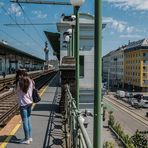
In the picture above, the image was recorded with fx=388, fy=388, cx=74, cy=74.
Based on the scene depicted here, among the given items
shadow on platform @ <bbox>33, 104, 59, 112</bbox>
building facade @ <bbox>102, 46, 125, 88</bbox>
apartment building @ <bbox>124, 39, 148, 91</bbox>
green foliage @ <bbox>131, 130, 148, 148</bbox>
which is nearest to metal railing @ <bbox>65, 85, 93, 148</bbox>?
shadow on platform @ <bbox>33, 104, 59, 112</bbox>

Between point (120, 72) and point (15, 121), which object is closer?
point (15, 121)

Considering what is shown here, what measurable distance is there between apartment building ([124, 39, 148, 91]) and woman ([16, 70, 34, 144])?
332 ft

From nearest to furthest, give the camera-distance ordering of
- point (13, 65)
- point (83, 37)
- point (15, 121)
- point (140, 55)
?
point (15, 121) → point (83, 37) → point (13, 65) → point (140, 55)

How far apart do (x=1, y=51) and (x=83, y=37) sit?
1015 cm

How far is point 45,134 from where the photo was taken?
8.92 meters

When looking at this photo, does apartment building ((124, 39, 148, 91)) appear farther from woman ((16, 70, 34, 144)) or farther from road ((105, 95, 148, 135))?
woman ((16, 70, 34, 144))

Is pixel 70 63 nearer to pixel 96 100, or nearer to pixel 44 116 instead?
pixel 44 116

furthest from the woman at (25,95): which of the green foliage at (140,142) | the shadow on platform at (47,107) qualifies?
the green foliage at (140,142)

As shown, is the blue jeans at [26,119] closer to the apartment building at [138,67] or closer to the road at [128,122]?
the road at [128,122]

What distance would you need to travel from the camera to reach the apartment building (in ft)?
354

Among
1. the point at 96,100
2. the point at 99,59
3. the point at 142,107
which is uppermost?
the point at 99,59

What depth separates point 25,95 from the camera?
8180mm

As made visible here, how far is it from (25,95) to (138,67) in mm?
104481

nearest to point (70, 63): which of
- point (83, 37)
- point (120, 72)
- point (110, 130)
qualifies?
point (83, 37)
